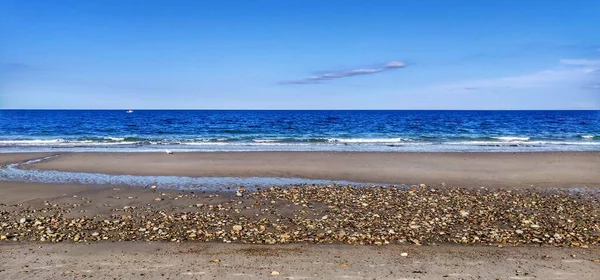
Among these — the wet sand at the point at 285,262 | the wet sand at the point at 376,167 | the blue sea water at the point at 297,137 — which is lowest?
the blue sea water at the point at 297,137

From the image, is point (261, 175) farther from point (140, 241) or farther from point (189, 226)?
point (140, 241)

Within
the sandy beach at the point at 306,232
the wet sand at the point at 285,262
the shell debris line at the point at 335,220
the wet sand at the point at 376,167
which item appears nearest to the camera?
the wet sand at the point at 285,262

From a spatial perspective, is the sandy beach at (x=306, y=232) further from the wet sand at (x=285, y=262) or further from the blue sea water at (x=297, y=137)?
the blue sea water at (x=297, y=137)

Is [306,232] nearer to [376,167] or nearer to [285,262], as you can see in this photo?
[285,262]

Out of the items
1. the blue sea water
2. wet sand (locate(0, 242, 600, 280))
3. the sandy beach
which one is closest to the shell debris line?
the sandy beach

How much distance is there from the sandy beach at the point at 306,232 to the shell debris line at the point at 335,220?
0.03 metres

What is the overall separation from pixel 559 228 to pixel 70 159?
21.1 meters

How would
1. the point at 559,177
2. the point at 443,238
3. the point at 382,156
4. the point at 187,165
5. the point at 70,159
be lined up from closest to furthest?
the point at 443,238 < the point at 559,177 < the point at 187,165 < the point at 70,159 < the point at 382,156

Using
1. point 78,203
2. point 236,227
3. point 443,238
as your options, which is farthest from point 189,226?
point 443,238

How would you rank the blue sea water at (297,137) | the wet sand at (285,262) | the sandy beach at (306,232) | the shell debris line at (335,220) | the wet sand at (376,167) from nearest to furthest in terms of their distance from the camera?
the wet sand at (285,262) → the sandy beach at (306,232) → the shell debris line at (335,220) → the wet sand at (376,167) → the blue sea water at (297,137)

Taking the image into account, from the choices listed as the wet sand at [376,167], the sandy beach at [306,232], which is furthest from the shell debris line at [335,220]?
the wet sand at [376,167]

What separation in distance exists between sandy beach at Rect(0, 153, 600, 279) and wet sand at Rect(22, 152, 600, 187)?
70 cm

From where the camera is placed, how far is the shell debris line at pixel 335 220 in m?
8.35

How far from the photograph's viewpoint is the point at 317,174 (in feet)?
56.4
